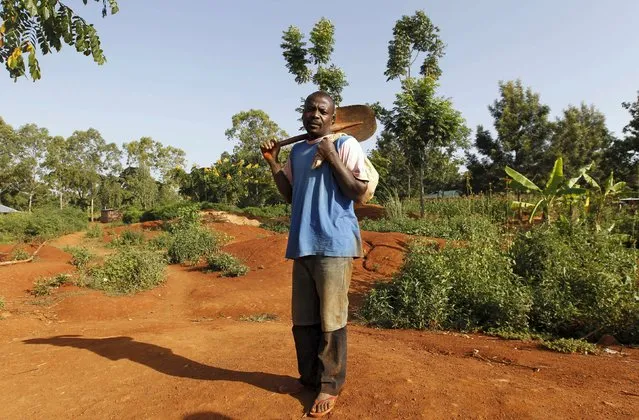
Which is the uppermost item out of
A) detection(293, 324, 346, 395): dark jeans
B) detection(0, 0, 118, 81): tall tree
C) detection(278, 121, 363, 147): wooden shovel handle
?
detection(0, 0, 118, 81): tall tree

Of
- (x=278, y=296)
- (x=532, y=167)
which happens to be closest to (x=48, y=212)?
(x=278, y=296)

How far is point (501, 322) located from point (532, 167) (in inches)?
669

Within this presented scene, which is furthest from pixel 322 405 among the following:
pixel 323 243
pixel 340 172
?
pixel 340 172

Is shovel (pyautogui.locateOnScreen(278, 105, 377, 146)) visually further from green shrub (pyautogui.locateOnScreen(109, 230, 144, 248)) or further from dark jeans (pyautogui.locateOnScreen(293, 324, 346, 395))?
green shrub (pyautogui.locateOnScreen(109, 230, 144, 248))

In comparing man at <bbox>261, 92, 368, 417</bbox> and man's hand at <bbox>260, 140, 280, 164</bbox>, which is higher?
man's hand at <bbox>260, 140, 280, 164</bbox>

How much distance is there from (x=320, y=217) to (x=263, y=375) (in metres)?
1.17

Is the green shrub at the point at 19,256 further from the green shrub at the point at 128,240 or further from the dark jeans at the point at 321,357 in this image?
the dark jeans at the point at 321,357

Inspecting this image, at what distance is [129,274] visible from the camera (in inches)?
300

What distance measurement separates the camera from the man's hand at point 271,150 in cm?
253

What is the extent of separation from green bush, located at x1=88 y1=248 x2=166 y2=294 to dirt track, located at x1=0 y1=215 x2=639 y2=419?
1.95 meters

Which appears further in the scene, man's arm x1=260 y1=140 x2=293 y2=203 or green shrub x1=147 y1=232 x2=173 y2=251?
green shrub x1=147 y1=232 x2=173 y2=251

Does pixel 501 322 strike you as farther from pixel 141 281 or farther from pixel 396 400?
pixel 141 281

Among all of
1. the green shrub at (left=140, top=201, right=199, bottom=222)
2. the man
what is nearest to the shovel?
the man

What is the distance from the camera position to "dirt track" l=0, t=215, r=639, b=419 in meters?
2.20
